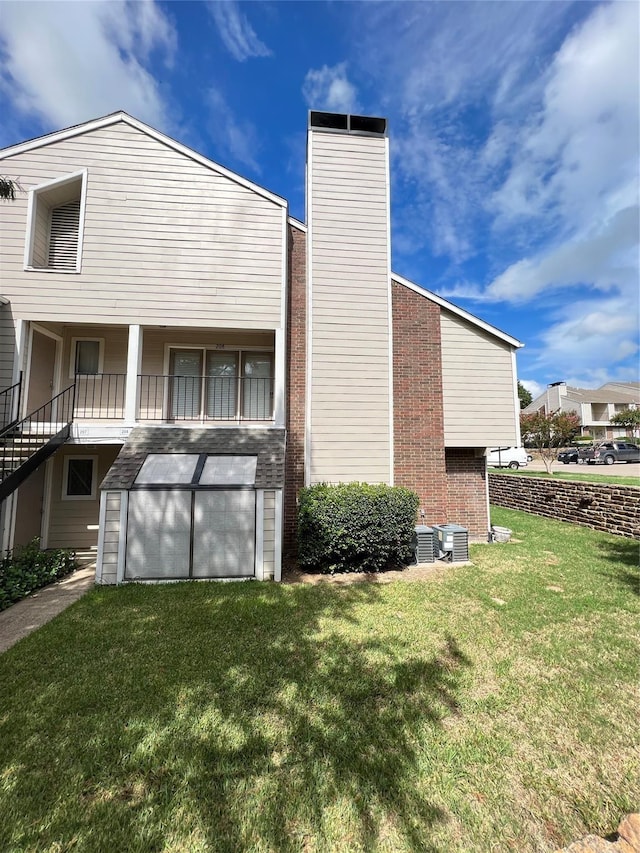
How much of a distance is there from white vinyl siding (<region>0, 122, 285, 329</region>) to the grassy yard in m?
6.22

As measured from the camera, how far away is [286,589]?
634 cm

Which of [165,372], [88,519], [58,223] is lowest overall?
[88,519]

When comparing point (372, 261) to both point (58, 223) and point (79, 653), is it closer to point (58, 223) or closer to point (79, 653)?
point (58, 223)

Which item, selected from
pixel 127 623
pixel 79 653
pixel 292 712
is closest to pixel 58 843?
pixel 292 712

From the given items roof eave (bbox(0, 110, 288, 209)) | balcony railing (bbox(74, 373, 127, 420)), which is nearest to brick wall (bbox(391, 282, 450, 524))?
roof eave (bbox(0, 110, 288, 209))


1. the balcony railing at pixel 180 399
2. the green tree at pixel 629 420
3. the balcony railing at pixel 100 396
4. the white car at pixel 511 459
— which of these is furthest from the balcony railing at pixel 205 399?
the green tree at pixel 629 420

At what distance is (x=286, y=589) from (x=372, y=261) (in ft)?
25.5

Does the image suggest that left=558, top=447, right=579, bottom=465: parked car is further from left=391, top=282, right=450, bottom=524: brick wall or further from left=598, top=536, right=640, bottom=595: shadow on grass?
left=391, top=282, right=450, bottom=524: brick wall

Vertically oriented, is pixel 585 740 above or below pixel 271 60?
below

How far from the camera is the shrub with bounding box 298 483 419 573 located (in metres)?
7.21

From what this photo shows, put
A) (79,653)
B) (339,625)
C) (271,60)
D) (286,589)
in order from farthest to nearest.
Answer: (271,60), (286,589), (339,625), (79,653)

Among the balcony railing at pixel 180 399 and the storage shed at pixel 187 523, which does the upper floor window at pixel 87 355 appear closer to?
the balcony railing at pixel 180 399

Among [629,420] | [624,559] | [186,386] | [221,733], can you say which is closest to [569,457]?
[629,420]

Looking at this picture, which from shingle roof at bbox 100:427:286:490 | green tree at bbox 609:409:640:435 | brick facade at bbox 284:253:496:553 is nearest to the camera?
shingle roof at bbox 100:427:286:490
